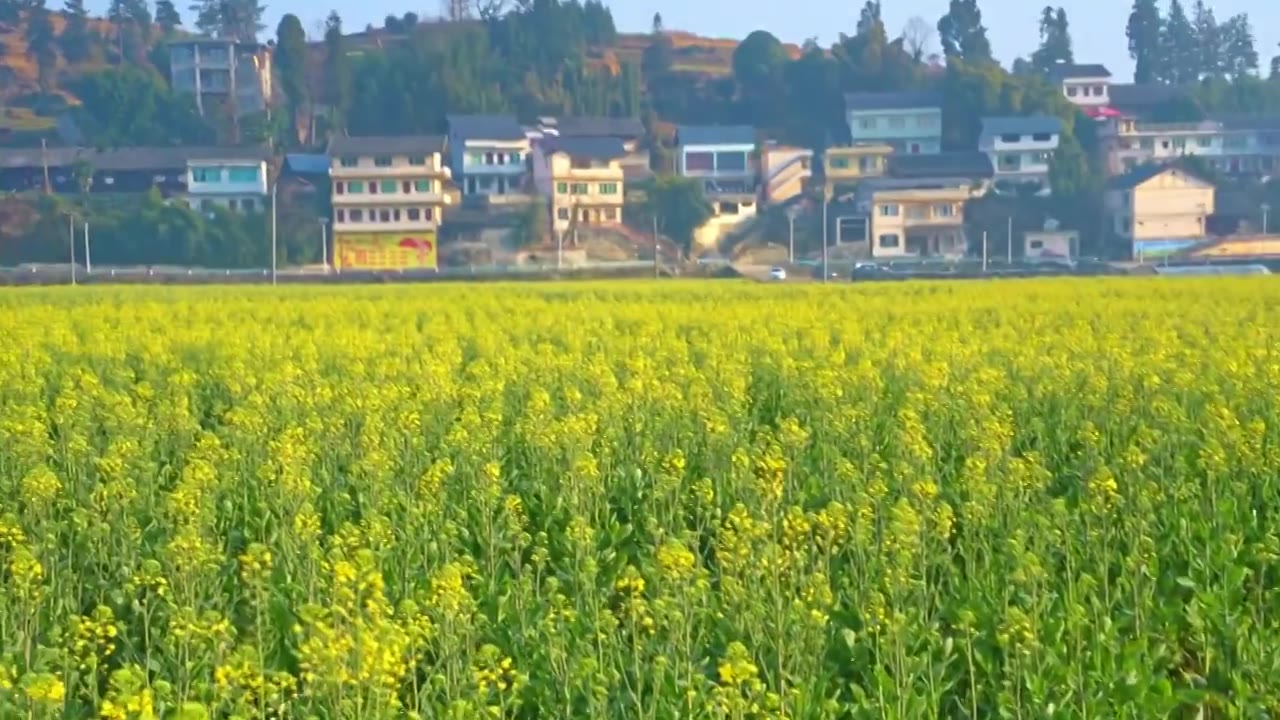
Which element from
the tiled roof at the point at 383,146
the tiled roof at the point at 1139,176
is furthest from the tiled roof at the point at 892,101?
the tiled roof at the point at 383,146

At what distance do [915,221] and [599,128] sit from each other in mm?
12249

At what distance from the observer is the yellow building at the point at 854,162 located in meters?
53.0

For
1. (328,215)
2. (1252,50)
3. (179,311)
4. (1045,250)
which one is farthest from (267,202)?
(1252,50)

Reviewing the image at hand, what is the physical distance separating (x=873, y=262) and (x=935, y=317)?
99.9 feet

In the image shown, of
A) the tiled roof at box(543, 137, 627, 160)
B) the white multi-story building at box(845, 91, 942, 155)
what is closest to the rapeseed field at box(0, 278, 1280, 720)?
the tiled roof at box(543, 137, 627, 160)

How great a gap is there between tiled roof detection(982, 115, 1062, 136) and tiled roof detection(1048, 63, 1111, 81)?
13.7m

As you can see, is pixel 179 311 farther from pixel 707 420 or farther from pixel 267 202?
pixel 267 202

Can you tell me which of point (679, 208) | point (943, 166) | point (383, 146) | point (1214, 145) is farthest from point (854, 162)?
point (383, 146)

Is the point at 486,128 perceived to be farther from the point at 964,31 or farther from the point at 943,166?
the point at 964,31

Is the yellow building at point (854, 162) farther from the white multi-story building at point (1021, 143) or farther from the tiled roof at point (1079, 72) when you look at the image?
the tiled roof at point (1079, 72)

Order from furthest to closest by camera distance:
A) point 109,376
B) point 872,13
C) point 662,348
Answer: point 872,13
point 662,348
point 109,376

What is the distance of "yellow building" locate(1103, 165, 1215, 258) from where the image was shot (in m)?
46.4

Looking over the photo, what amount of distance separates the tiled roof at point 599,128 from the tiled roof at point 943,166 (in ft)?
27.8

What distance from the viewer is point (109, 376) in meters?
9.63
